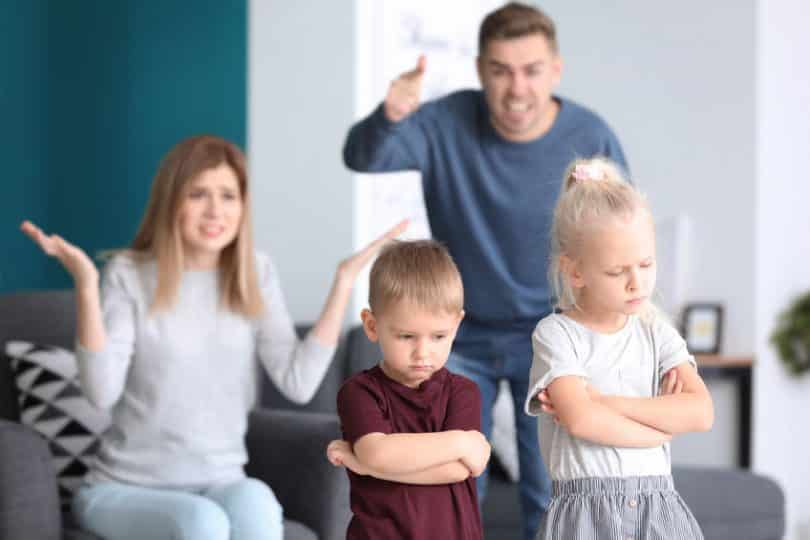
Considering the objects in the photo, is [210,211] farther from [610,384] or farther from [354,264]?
[610,384]

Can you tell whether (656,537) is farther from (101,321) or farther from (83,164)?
(83,164)

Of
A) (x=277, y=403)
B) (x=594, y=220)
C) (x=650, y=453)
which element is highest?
(x=594, y=220)

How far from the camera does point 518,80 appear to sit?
2.51m

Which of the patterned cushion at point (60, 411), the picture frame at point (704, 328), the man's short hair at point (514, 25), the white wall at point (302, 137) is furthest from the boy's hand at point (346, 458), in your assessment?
the picture frame at point (704, 328)

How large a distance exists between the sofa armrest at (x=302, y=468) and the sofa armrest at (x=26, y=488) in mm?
531

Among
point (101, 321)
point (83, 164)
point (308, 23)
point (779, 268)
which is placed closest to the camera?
point (101, 321)

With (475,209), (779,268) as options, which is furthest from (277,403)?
(779,268)

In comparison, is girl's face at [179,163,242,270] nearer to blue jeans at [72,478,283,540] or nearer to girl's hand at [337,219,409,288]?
girl's hand at [337,219,409,288]

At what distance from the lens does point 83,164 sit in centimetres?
466

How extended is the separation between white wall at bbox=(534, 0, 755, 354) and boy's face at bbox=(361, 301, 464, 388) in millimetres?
2962

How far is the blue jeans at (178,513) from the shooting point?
89.4 inches

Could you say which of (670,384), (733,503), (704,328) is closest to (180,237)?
(670,384)

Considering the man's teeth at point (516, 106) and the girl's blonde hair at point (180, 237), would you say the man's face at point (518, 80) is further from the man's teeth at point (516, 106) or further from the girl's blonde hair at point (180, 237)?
the girl's blonde hair at point (180, 237)

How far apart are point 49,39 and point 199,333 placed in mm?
2538
